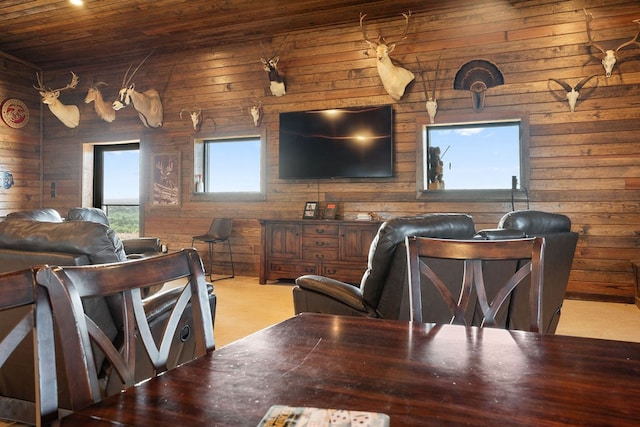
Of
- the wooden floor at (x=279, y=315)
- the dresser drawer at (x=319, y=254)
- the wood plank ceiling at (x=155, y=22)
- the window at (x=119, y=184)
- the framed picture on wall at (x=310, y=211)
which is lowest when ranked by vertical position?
the wooden floor at (x=279, y=315)

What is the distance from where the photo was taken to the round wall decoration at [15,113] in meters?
6.86

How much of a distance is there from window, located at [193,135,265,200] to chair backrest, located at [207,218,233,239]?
36cm

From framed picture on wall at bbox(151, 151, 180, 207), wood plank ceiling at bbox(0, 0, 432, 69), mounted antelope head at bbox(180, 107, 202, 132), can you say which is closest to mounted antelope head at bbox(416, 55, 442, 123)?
wood plank ceiling at bbox(0, 0, 432, 69)

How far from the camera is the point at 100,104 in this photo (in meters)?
6.65

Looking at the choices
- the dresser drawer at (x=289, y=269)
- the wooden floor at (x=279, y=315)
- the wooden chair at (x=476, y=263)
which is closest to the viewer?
the wooden chair at (x=476, y=263)

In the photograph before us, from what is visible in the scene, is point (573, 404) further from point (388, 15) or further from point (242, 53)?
point (242, 53)

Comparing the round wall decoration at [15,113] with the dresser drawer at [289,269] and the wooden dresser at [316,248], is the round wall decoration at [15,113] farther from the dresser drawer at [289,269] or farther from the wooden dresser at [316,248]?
the dresser drawer at [289,269]

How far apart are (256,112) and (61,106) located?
3.23 meters

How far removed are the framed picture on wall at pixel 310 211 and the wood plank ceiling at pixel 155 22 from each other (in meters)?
2.24

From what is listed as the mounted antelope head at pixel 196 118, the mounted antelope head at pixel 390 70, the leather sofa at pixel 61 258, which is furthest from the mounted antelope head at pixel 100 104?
the leather sofa at pixel 61 258

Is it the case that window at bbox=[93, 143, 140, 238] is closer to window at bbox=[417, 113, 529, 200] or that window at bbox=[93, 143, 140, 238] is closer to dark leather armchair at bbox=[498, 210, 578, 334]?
window at bbox=[417, 113, 529, 200]

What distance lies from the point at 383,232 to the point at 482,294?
2.72 feet

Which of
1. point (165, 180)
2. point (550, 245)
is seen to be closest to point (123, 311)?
point (550, 245)

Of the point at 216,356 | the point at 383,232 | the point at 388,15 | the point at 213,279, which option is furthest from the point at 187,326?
the point at 388,15
